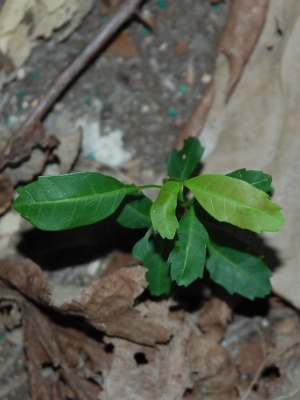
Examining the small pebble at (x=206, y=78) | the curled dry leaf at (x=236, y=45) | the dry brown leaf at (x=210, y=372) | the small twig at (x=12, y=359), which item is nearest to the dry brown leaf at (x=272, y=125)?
the curled dry leaf at (x=236, y=45)

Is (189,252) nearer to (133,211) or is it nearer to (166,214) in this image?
(166,214)

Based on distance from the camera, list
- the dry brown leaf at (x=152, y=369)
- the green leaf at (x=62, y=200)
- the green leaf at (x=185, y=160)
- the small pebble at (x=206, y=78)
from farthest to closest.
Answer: the small pebble at (x=206, y=78), the dry brown leaf at (x=152, y=369), the green leaf at (x=185, y=160), the green leaf at (x=62, y=200)

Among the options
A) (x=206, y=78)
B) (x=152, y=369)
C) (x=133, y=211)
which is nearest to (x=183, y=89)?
(x=206, y=78)

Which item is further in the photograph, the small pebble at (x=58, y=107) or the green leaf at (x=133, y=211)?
the small pebble at (x=58, y=107)

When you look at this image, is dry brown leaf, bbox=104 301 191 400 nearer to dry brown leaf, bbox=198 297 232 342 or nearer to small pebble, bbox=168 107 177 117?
dry brown leaf, bbox=198 297 232 342

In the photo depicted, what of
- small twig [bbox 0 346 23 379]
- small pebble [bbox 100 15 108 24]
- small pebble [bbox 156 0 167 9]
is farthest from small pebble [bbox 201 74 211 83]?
small twig [bbox 0 346 23 379]

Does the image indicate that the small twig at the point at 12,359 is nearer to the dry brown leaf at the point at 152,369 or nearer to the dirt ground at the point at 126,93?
the dirt ground at the point at 126,93

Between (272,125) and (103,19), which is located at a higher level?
(103,19)
